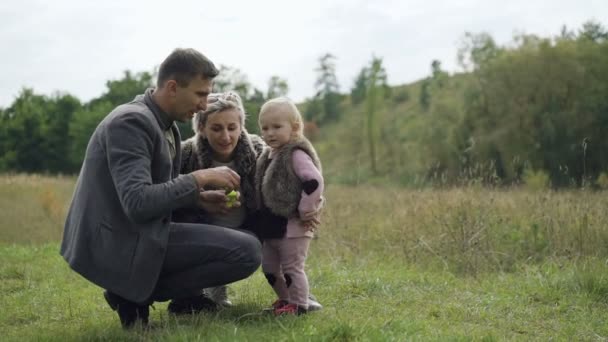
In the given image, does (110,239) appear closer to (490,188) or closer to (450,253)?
(450,253)

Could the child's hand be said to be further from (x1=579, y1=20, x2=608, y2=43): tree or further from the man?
(x1=579, y1=20, x2=608, y2=43): tree

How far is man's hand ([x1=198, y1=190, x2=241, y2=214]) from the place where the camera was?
453cm

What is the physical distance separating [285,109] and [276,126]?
5.4 inches

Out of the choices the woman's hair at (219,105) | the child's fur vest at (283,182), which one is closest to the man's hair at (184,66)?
the woman's hair at (219,105)

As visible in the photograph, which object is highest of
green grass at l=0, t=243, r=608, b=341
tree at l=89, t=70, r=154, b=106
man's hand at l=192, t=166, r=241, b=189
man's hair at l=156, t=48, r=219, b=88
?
tree at l=89, t=70, r=154, b=106

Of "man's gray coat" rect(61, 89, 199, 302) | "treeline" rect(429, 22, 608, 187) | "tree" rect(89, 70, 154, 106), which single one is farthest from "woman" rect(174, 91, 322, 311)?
"tree" rect(89, 70, 154, 106)

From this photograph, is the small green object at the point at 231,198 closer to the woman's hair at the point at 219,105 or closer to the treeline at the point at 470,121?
the woman's hair at the point at 219,105

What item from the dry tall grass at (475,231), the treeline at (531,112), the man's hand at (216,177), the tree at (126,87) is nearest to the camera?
the man's hand at (216,177)

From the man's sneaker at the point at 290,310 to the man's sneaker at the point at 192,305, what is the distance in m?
0.60

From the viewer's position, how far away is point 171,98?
4.37 m

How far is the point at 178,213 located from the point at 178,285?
2.21 ft

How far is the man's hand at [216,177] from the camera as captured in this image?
4.20m

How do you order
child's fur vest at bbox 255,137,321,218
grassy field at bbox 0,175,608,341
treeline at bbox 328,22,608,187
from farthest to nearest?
treeline at bbox 328,22,608,187
child's fur vest at bbox 255,137,321,218
grassy field at bbox 0,175,608,341

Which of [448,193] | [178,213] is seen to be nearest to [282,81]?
[448,193]
